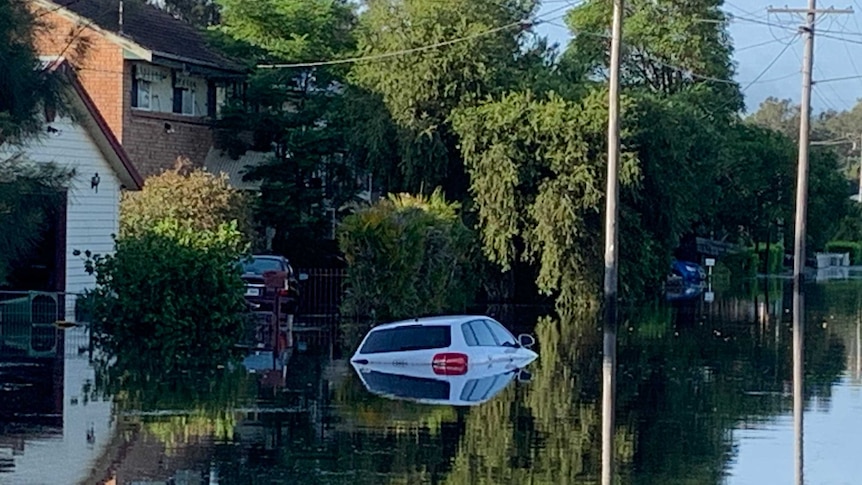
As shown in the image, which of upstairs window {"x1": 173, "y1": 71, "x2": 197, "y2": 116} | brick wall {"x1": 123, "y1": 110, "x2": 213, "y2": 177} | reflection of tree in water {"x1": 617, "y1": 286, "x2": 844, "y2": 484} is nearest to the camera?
reflection of tree in water {"x1": 617, "y1": 286, "x2": 844, "y2": 484}

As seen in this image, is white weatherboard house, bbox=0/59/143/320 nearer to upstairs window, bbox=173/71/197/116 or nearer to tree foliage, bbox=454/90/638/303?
upstairs window, bbox=173/71/197/116

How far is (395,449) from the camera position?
1781 centimetres

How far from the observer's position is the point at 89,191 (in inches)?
1483

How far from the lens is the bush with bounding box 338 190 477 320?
134 feet

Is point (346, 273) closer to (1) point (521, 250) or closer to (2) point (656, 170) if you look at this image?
(1) point (521, 250)

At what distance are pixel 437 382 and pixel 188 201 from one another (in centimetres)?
1797

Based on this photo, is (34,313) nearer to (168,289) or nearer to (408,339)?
(168,289)

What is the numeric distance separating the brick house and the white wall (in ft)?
18.8

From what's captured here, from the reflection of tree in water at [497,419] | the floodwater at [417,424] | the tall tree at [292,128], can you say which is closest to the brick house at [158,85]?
the tall tree at [292,128]

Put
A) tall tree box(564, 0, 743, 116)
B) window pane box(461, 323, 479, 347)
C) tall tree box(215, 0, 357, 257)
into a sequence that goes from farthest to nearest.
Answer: tall tree box(564, 0, 743, 116), tall tree box(215, 0, 357, 257), window pane box(461, 323, 479, 347)

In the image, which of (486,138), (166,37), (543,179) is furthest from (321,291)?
(166,37)

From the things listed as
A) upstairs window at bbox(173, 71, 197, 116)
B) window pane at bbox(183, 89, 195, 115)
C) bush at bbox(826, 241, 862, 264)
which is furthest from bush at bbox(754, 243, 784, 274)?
upstairs window at bbox(173, 71, 197, 116)

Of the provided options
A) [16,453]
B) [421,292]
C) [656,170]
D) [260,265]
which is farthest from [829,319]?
[16,453]

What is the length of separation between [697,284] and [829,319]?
85.0 feet
